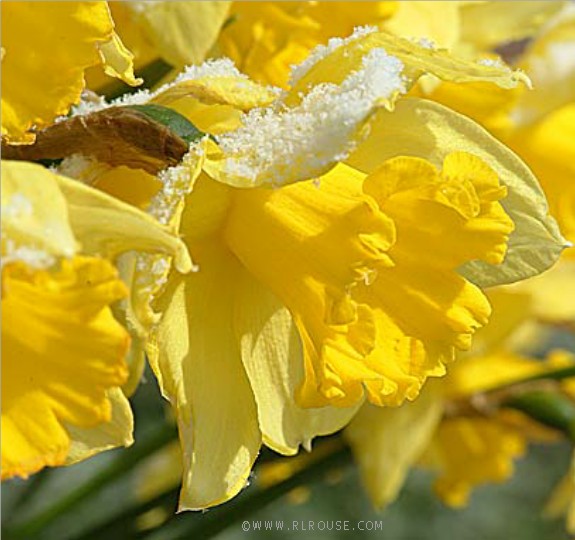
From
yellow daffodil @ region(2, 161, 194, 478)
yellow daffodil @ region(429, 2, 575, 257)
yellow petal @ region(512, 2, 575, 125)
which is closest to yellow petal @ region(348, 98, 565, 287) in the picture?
yellow daffodil @ region(2, 161, 194, 478)

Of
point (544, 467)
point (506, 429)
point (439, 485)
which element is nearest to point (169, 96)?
point (506, 429)

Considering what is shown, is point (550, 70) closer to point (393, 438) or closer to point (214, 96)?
point (393, 438)

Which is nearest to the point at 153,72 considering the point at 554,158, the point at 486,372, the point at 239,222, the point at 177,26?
the point at 177,26

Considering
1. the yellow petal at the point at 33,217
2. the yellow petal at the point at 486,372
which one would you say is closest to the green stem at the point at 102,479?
the yellow petal at the point at 486,372

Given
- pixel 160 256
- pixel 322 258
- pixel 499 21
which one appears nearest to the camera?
pixel 160 256

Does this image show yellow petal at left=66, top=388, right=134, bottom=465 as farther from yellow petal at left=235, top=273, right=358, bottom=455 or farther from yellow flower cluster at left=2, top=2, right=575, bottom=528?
yellow petal at left=235, top=273, right=358, bottom=455
